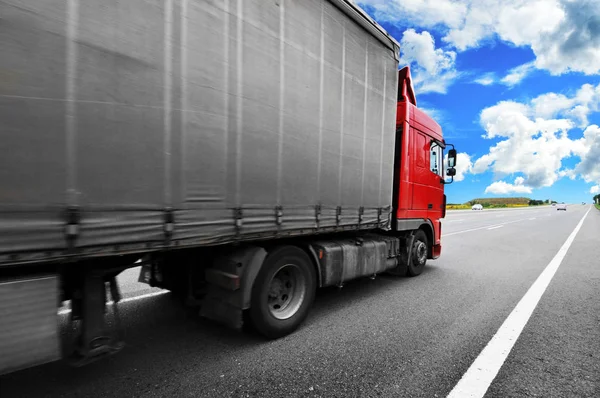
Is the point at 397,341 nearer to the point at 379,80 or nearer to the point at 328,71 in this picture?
the point at 328,71

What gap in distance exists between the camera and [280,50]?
316 cm

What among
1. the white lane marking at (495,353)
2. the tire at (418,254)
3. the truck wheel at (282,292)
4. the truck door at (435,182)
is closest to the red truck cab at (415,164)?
the truck door at (435,182)

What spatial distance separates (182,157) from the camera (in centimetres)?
246

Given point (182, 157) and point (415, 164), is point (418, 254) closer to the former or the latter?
point (415, 164)

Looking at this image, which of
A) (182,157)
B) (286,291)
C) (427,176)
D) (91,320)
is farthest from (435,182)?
(91,320)

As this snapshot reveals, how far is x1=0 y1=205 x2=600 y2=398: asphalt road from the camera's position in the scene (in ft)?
8.18

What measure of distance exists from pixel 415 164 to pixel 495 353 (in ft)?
11.1

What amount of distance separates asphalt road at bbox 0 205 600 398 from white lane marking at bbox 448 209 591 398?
0.18 feet

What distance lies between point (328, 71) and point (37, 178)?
3.08m

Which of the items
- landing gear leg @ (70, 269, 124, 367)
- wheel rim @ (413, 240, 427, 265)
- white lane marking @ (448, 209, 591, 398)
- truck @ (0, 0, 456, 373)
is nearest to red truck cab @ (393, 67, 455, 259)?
wheel rim @ (413, 240, 427, 265)

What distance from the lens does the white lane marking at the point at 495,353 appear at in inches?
98.3

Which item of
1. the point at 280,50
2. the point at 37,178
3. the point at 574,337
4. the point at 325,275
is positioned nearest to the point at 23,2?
the point at 37,178

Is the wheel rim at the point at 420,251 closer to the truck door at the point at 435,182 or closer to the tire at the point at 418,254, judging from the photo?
the tire at the point at 418,254

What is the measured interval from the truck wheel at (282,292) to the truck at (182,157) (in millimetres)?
17
